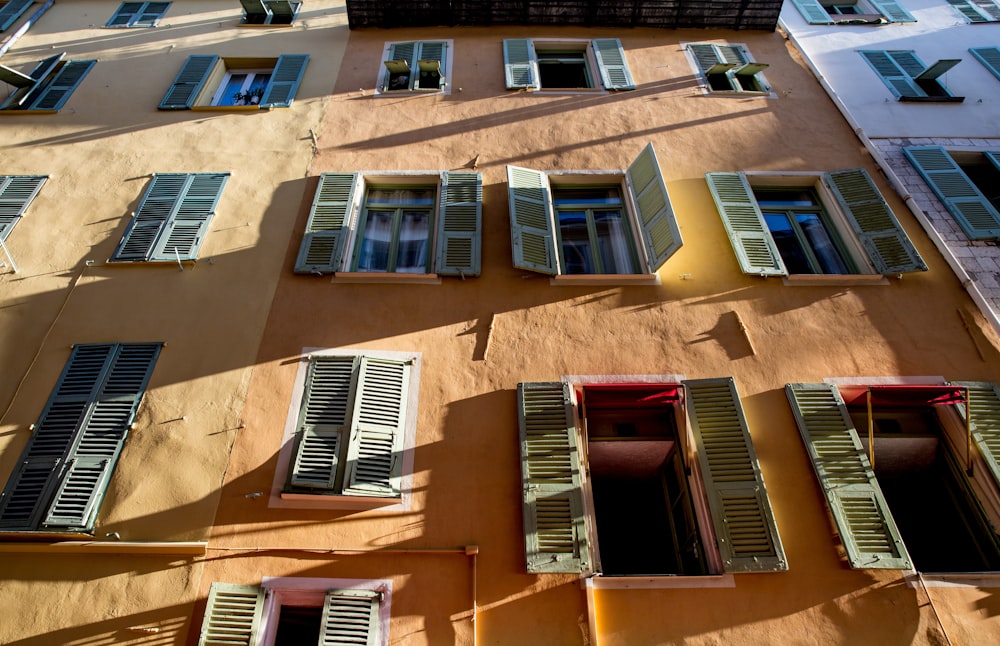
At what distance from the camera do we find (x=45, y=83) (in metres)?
10.0

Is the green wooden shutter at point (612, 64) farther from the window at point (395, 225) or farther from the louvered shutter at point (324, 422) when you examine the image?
the louvered shutter at point (324, 422)

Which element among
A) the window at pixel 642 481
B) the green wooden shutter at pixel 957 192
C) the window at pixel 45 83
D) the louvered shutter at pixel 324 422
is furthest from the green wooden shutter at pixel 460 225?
the window at pixel 45 83

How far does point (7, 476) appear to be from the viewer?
5656 mm

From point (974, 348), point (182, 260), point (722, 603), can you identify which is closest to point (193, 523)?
point (182, 260)

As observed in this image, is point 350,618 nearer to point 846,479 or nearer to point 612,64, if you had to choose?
point 846,479

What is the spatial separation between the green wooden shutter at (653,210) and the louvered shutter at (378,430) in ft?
10.3

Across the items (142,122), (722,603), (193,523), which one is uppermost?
(142,122)

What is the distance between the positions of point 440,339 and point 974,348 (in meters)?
5.72

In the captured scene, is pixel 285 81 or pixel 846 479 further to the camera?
pixel 285 81

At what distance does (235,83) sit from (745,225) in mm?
8678

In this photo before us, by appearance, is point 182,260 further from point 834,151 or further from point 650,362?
point 834,151

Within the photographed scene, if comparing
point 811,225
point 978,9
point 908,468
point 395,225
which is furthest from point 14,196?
point 978,9

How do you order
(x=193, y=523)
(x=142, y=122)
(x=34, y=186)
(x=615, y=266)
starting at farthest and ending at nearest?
(x=142, y=122) < (x=34, y=186) < (x=615, y=266) < (x=193, y=523)

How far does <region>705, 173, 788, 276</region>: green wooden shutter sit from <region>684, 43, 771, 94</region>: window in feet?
7.74
